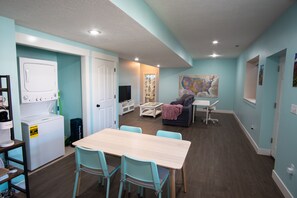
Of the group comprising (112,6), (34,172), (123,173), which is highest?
(112,6)

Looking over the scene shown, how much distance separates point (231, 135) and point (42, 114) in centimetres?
469

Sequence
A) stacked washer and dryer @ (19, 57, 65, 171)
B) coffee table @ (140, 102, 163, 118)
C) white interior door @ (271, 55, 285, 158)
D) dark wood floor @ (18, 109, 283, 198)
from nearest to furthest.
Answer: dark wood floor @ (18, 109, 283, 198) < stacked washer and dryer @ (19, 57, 65, 171) < white interior door @ (271, 55, 285, 158) < coffee table @ (140, 102, 163, 118)

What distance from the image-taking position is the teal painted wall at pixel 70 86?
144 inches

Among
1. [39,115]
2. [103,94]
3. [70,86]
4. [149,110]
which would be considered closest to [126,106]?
[149,110]

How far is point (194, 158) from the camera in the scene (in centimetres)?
318

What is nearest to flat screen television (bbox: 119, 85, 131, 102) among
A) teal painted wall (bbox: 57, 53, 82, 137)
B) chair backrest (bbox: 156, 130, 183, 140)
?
teal painted wall (bbox: 57, 53, 82, 137)

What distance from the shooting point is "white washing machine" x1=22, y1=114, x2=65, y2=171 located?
8.38 feet

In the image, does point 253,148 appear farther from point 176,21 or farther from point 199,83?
point 199,83

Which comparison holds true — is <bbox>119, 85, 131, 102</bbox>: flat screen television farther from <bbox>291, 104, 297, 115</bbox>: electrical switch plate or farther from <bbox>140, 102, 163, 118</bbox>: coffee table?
<bbox>291, 104, 297, 115</bbox>: electrical switch plate

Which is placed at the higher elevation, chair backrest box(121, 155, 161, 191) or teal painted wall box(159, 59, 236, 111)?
teal painted wall box(159, 59, 236, 111)

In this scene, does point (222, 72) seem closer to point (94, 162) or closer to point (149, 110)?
point (149, 110)

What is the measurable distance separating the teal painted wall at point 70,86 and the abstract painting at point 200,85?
5832mm

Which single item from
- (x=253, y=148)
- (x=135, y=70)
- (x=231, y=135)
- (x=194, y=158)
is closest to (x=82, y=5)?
(x=194, y=158)

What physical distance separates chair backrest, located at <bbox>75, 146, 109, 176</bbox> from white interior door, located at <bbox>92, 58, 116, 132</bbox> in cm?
187
